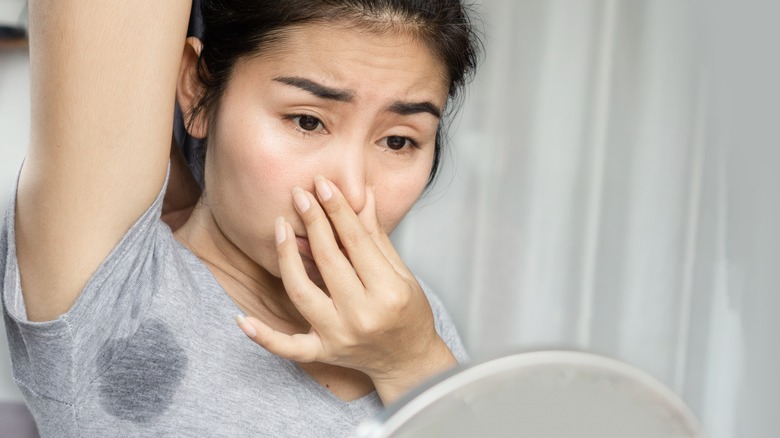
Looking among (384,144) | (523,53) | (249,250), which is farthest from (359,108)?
(523,53)

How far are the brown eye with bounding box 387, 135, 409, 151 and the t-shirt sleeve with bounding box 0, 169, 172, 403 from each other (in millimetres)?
267

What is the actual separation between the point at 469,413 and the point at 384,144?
0.54 m

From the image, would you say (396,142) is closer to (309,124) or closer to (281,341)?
(309,124)

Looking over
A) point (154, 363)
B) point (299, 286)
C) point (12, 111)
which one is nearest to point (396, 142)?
point (299, 286)

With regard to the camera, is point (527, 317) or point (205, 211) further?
point (527, 317)

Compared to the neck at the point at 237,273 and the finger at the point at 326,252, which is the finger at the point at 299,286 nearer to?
the finger at the point at 326,252

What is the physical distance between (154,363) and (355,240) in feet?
0.78

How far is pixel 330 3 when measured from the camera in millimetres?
900

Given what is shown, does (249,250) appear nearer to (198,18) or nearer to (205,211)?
(205,211)

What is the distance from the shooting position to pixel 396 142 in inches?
37.4

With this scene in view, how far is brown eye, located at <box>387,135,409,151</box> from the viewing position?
94cm

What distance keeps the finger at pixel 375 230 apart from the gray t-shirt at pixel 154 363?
6.5 inches

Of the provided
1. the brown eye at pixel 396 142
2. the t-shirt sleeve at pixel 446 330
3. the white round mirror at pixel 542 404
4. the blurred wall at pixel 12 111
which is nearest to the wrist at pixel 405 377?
the brown eye at pixel 396 142

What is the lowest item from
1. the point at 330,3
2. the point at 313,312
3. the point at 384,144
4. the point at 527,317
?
the point at 527,317
